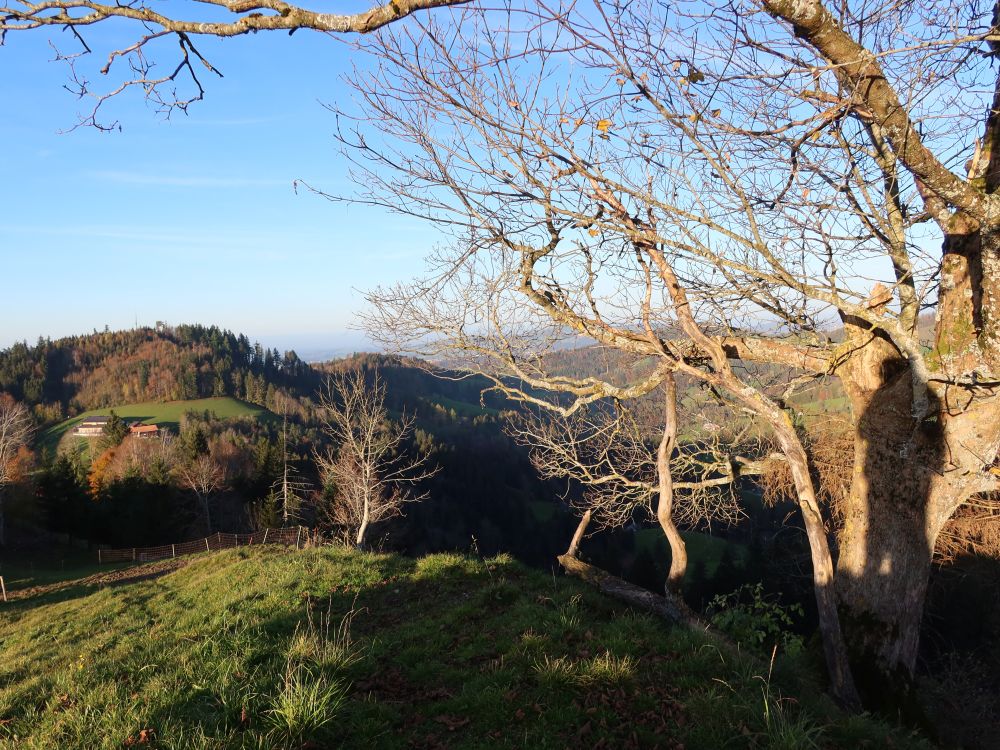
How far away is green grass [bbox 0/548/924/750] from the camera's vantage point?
355cm

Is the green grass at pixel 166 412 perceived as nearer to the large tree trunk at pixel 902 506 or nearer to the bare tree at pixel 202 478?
the bare tree at pixel 202 478

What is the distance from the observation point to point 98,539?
122 feet

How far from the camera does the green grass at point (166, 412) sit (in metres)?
83.2

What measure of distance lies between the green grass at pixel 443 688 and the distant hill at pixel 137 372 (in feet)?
329

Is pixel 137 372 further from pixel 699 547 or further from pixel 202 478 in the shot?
pixel 699 547

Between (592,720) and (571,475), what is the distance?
4652 mm

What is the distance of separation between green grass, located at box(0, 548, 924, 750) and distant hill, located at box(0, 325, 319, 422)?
100 metres

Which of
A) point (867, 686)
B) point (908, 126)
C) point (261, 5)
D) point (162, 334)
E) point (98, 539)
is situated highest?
point (162, 334)

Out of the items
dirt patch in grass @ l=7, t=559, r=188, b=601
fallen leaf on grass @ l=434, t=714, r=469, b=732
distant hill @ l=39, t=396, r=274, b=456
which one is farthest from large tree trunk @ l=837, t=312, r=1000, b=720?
distant hill @ l=39, t=396, r=274, b=456

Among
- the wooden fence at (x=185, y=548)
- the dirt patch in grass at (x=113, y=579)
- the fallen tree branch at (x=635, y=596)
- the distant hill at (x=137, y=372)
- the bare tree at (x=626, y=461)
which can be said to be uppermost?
the distant hill at (x=137, y=372)

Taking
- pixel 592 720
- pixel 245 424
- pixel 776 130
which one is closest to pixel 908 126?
pixel 776 130

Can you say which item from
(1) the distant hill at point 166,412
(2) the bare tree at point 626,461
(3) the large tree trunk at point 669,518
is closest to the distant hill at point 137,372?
(1) the distant hill at point 166,412

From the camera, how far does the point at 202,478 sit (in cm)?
3994

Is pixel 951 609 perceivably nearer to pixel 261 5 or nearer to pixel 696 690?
pixel 696 690
